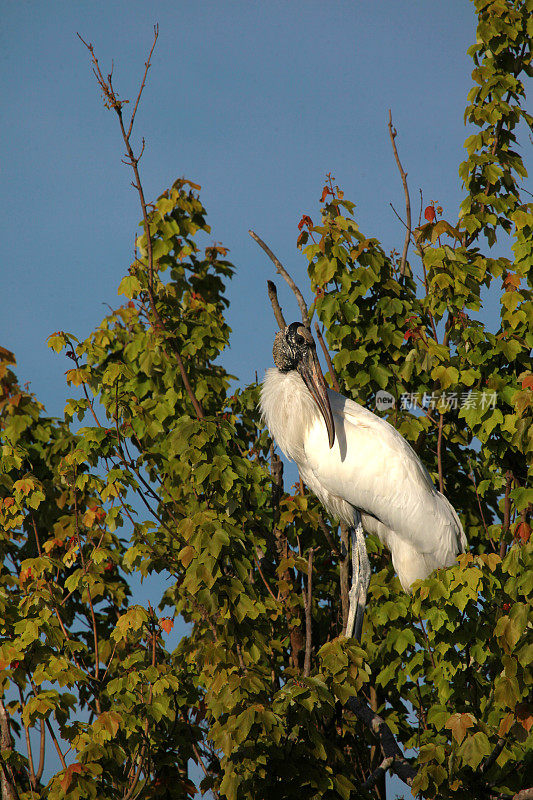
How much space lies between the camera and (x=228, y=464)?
16.1 feet

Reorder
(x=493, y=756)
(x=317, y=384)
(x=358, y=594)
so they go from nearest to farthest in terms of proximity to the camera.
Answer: (x=493, y=756) → (x=358, y=594) → (x=317, y=384)

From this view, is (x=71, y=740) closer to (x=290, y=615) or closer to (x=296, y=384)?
(x=290, y=615)

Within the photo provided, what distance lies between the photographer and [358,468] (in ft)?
21.5

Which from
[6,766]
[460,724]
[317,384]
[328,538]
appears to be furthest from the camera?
[328,538]

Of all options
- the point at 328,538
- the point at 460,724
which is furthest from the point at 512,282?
the point at 460,724

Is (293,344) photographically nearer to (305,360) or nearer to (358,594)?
(305,360)

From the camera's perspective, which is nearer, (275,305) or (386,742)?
(386,742)

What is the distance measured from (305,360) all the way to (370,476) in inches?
41.2

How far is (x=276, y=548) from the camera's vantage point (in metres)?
6.86

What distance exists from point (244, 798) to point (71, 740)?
131 cm

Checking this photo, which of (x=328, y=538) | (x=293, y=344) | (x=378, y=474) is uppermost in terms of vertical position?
(x=293, y=344)

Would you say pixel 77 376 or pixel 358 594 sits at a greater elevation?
pixel 77 376

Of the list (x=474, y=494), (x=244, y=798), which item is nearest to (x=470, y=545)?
(x=474, y=494)

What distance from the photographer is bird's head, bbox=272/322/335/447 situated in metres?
6.33
